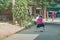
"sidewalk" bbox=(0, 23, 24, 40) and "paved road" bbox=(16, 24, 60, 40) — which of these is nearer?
"paved road" bbox=(16, 24, 60, 40)

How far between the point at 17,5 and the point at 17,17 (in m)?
1.42

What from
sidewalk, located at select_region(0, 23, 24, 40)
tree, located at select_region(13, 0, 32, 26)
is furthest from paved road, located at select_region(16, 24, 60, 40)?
tree, located at select_region(13, 0, 32, 26)

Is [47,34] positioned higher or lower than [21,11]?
lower

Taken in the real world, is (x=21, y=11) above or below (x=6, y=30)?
above

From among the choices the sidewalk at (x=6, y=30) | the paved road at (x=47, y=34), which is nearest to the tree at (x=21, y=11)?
the sidewalk at (x=6, y=30)

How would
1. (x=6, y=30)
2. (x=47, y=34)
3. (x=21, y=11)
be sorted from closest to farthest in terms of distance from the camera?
(x=47, y=34), (x=6, y=30), (x=21, y=11)

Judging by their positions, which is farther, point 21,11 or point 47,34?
point 21,11

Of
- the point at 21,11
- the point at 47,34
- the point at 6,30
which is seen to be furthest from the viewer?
the point at 21,11

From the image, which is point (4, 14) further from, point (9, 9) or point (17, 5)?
point (17, 5)

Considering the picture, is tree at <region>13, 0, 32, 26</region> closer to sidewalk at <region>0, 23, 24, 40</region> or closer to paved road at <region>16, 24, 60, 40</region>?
sidewalk at <region>0, 23, 24, 40</region>

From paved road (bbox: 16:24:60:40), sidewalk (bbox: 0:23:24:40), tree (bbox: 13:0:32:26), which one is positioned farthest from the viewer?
tree (bbox: 13:0:32:26)

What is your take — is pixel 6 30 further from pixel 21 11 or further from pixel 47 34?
pixel 21 11

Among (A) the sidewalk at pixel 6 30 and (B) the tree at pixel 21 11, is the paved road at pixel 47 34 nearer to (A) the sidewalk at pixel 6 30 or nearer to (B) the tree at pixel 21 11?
(A) the sidewalk at pixel 6 30

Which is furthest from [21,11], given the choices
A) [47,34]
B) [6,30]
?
[47,34]
